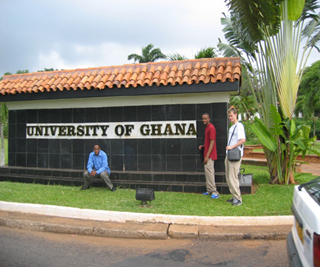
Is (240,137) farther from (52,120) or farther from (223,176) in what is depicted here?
(52,120)

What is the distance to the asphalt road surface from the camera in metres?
4.50

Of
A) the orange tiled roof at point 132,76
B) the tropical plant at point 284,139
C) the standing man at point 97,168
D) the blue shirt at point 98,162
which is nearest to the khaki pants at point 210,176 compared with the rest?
the tropical plant at point 284,139

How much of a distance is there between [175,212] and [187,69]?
148 inches

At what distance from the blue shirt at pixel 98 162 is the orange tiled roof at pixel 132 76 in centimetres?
169

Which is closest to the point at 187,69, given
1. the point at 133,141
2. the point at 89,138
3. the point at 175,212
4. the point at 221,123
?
the point at 221,123

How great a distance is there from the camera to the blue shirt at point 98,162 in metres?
8.18

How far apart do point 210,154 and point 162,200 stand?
1.45 m

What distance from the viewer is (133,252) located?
16.1 feet

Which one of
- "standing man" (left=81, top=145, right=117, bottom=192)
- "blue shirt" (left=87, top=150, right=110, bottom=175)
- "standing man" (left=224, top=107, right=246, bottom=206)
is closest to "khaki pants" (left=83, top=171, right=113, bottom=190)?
"standing man" (left=81, top=145, right=117, bottom=192)

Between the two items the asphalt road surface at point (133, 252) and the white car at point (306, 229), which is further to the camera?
the asphalt road surface at point (133, 252)

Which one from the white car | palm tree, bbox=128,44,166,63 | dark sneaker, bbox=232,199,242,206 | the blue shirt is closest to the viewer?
the white car

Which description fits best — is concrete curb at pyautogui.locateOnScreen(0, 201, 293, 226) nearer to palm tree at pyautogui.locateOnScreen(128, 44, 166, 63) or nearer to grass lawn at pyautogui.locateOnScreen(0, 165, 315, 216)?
grass lawn at pyautogui.locateOnScreen(0, 165, 315, 216)

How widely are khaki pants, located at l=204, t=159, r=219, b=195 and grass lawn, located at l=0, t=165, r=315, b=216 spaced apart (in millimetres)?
230

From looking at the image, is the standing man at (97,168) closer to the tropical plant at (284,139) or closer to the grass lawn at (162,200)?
the grass lawn at (162,200)
